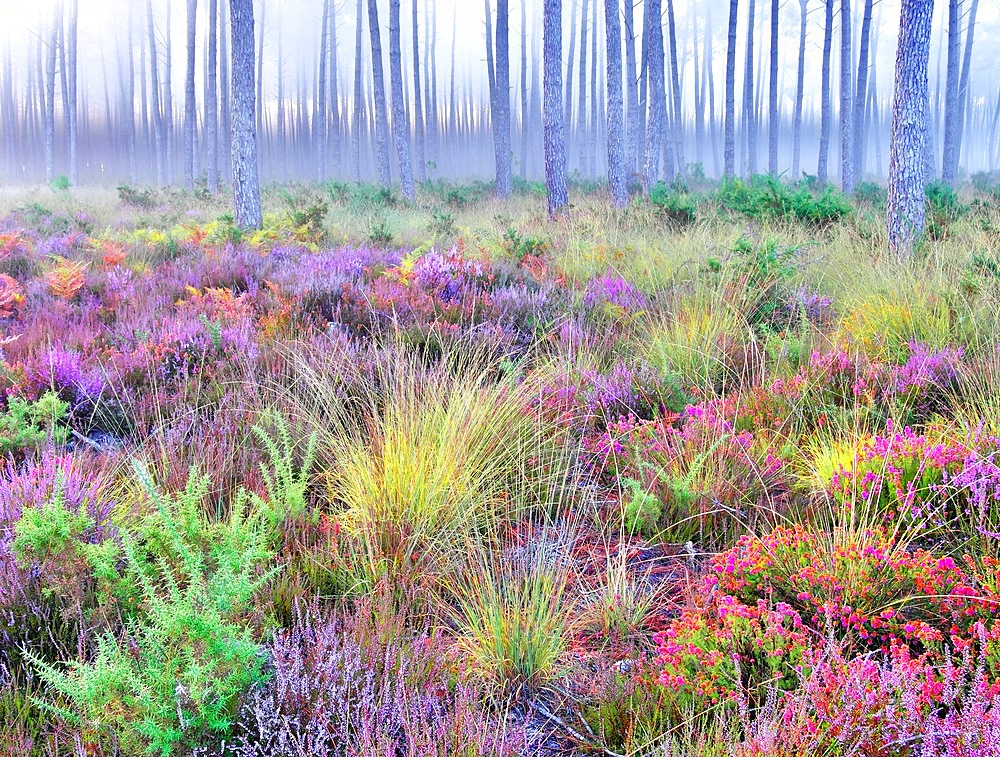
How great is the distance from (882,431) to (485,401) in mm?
1905

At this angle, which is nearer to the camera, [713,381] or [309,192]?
[713,381]

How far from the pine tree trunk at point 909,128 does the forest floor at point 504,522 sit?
211 cm

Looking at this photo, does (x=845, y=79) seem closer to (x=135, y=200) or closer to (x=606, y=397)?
(x=135, y=200)

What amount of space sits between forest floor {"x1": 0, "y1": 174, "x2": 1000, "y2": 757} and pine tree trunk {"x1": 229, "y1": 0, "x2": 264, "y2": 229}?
17.0ft

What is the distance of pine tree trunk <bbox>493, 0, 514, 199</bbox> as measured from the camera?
18.4 m

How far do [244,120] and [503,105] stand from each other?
10.6 m

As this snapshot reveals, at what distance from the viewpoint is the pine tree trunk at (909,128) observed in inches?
279

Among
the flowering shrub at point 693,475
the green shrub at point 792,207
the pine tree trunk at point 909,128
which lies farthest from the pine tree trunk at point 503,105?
the flowering shrub at point 693,475

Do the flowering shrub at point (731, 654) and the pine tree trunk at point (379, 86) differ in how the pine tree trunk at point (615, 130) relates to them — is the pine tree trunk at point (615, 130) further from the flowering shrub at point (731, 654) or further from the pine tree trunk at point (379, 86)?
the flowering shrub at point (731, 654)

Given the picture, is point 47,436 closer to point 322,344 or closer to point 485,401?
point 322,344

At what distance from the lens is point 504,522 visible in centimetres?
293

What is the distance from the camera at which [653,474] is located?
3.03m

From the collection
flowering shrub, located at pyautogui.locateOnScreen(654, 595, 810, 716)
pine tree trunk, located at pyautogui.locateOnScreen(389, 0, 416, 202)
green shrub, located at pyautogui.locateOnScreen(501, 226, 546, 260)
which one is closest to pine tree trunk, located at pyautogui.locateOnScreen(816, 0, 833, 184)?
pine tree trunk, located at pyautogui.locateOnScreen(389, 0, 416, 202)

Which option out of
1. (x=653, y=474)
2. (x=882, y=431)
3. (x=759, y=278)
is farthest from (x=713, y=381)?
(x=759, y=278)
